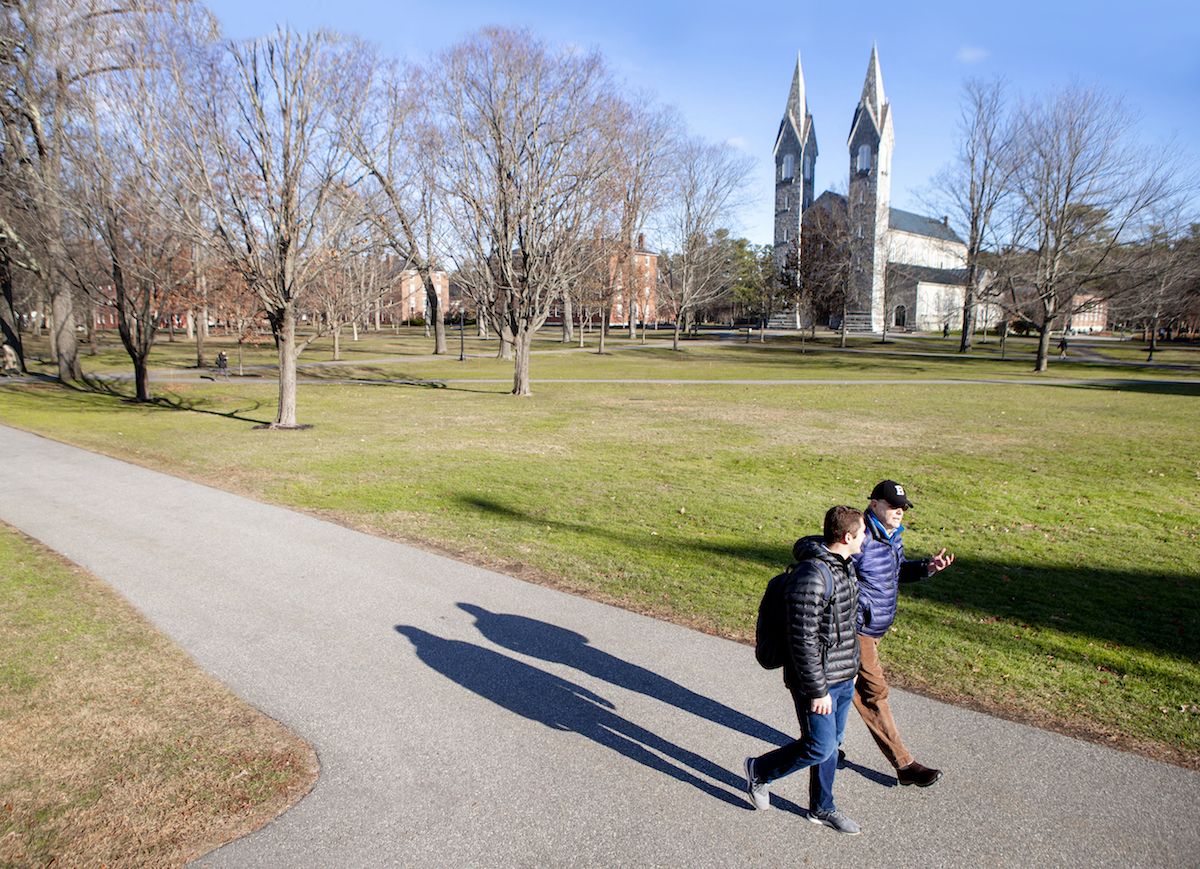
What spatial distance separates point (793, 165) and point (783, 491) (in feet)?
263

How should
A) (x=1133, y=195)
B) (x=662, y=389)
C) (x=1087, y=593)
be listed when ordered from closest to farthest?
(x=1087, y=593) → (x=662, y=389) → (x=1133, y=195)

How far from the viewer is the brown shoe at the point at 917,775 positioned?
383 centimetres

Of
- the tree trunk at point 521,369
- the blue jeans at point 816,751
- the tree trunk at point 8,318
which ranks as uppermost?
the tree trunk at point 8,318

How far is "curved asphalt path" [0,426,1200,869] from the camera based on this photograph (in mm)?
3412

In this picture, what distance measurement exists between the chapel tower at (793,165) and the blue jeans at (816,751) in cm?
8047

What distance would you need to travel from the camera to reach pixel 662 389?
27.6 metres

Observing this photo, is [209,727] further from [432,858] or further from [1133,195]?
[1133,195]

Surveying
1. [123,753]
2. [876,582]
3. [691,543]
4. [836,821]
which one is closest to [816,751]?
[836,821]

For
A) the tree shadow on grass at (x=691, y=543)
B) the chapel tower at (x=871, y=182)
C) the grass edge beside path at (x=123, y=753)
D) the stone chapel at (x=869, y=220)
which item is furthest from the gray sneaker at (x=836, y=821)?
the chapel tower at (x=871, y=182)

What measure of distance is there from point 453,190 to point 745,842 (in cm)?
2234

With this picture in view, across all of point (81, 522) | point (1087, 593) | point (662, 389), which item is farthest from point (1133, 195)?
point (81, 522)

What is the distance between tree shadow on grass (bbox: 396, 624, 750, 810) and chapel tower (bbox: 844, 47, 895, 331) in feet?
231

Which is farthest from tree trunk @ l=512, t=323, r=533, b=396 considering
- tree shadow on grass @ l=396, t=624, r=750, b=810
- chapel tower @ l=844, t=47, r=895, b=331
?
chapel tower @ l=844, t=47, r=895, b=331

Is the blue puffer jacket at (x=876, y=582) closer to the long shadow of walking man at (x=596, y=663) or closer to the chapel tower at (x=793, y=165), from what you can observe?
the long shadow of walking man at (x=596, y=663)
